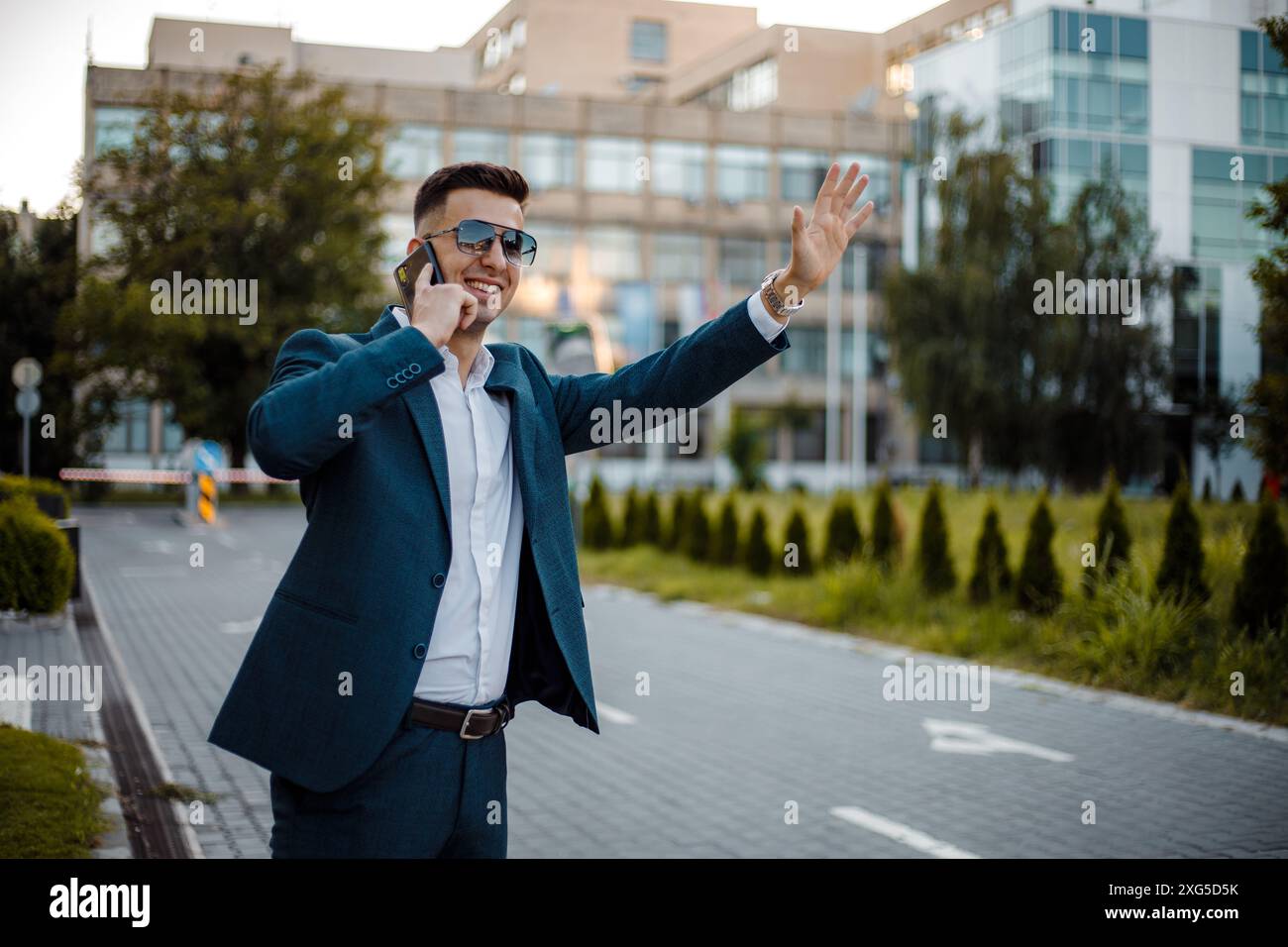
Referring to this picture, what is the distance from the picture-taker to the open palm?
3.03 m

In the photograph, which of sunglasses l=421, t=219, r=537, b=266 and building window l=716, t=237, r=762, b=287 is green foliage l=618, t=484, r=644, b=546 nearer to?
sunglasses l=421, t=219, r=537, b=266

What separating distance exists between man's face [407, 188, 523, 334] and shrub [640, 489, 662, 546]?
2014cm

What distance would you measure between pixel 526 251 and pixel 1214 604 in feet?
32.0

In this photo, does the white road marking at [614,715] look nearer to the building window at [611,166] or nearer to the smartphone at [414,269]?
the smartphone at [414,269]

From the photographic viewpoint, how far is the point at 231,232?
40.8m

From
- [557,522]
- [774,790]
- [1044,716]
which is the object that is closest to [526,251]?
[557,522]

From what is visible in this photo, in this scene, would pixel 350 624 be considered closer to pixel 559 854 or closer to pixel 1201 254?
pixel 559 854

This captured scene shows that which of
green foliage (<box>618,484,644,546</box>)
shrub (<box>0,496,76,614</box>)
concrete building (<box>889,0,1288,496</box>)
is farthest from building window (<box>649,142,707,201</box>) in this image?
shrub (<box>0,496,76,614</box>)

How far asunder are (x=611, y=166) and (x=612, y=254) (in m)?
4.27

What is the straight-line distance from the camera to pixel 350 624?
2.62m

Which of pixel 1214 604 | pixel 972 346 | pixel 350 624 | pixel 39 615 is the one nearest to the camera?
pixel 350 624

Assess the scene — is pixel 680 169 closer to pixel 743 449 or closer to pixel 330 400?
pixel 743 449

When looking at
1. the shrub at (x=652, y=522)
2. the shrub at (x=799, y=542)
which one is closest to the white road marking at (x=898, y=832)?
the shrub at (x=799, y=542)

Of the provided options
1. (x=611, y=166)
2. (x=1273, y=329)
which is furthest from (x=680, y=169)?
(x=1273, y=329)
